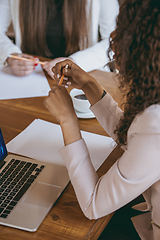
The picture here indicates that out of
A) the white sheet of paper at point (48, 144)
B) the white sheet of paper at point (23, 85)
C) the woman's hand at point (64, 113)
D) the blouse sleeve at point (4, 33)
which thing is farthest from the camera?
the blouse sleeve at point (4, 33)

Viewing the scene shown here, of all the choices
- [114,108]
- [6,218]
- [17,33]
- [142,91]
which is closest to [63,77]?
[114,108]

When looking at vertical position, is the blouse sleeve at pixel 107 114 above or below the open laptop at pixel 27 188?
above

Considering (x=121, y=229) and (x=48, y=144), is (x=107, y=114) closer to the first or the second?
(x=48, y=144)

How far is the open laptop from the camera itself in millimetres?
495

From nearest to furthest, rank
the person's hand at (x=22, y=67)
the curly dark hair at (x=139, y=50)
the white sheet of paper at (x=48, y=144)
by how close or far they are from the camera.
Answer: the curly dark hair at (x=139, y=50) < the white sheet of paper at (x=48, y=144) < the person's hand at (x=22, y=67)

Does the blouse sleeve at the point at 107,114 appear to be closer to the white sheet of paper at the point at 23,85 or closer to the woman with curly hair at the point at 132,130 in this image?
the woman with curly hair at the point at 132,130

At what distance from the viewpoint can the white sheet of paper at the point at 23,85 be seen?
3.14 ft

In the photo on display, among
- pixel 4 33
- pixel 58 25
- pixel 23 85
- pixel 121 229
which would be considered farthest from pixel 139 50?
pixel 4 33

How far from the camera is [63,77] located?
0.76 m

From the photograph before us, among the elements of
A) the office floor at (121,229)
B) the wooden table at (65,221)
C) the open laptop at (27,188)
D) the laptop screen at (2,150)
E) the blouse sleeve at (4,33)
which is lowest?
the office floor at (121,229)

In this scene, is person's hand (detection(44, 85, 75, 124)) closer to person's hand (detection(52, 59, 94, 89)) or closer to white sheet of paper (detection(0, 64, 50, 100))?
person's hand (detection(52, 59, 94, 89))

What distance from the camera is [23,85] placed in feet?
3.34

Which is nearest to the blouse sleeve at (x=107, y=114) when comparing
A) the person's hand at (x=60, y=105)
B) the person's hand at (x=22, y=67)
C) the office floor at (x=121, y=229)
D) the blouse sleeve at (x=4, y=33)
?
the person's hand at (x=60, y=105)

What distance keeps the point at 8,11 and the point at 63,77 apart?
0.97 m
